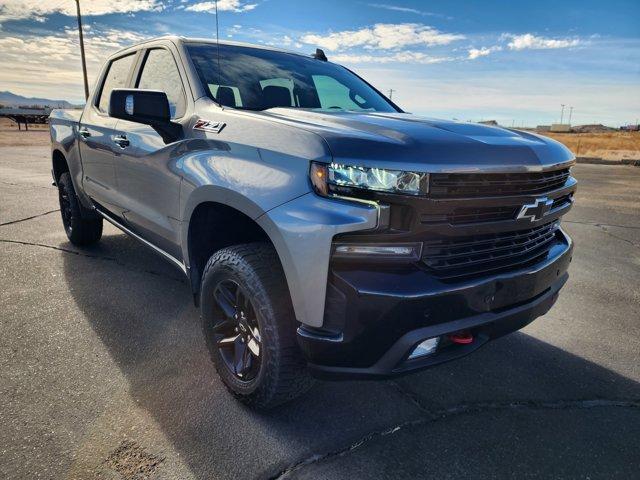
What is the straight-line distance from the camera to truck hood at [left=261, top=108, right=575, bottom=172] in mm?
1820

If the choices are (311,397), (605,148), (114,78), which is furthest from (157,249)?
(605,148)

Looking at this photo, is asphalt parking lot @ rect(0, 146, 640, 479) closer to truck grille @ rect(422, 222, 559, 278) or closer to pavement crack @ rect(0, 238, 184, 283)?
pavement crack @ rect(0, 238, 184, 283)

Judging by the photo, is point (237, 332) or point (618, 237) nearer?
point (237, 332)

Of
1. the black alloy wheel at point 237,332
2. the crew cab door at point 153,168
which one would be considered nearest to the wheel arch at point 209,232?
the crew cab door at point 153,168

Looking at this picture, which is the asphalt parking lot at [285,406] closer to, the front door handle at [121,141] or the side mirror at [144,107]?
the front door handle at [121,141]

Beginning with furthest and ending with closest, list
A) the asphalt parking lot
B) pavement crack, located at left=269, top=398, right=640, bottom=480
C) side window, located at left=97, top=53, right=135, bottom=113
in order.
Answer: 1. side window, located at left=97, top=53, right=135, bottom=113
2. pavement crack, located at left=269, top=398, right=640, bottom=480
3. the asphalt parking lot

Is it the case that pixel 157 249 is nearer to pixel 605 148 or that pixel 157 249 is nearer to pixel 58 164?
pixel 58 164

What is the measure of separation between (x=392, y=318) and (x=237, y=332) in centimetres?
96

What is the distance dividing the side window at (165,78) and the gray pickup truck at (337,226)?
27mm

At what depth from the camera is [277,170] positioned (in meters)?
2.01

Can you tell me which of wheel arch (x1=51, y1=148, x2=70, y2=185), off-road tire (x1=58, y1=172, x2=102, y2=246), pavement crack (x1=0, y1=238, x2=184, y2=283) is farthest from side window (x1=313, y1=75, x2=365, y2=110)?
wheel arch (x1=51, y1=148, x2=70, y2=185)

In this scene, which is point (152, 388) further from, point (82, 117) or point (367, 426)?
point (82, 117)

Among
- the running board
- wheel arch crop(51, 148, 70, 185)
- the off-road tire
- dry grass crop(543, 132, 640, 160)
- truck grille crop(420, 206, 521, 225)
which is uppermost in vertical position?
truck grille crop(420, 206, 521, 225)

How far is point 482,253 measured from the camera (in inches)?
80.0
